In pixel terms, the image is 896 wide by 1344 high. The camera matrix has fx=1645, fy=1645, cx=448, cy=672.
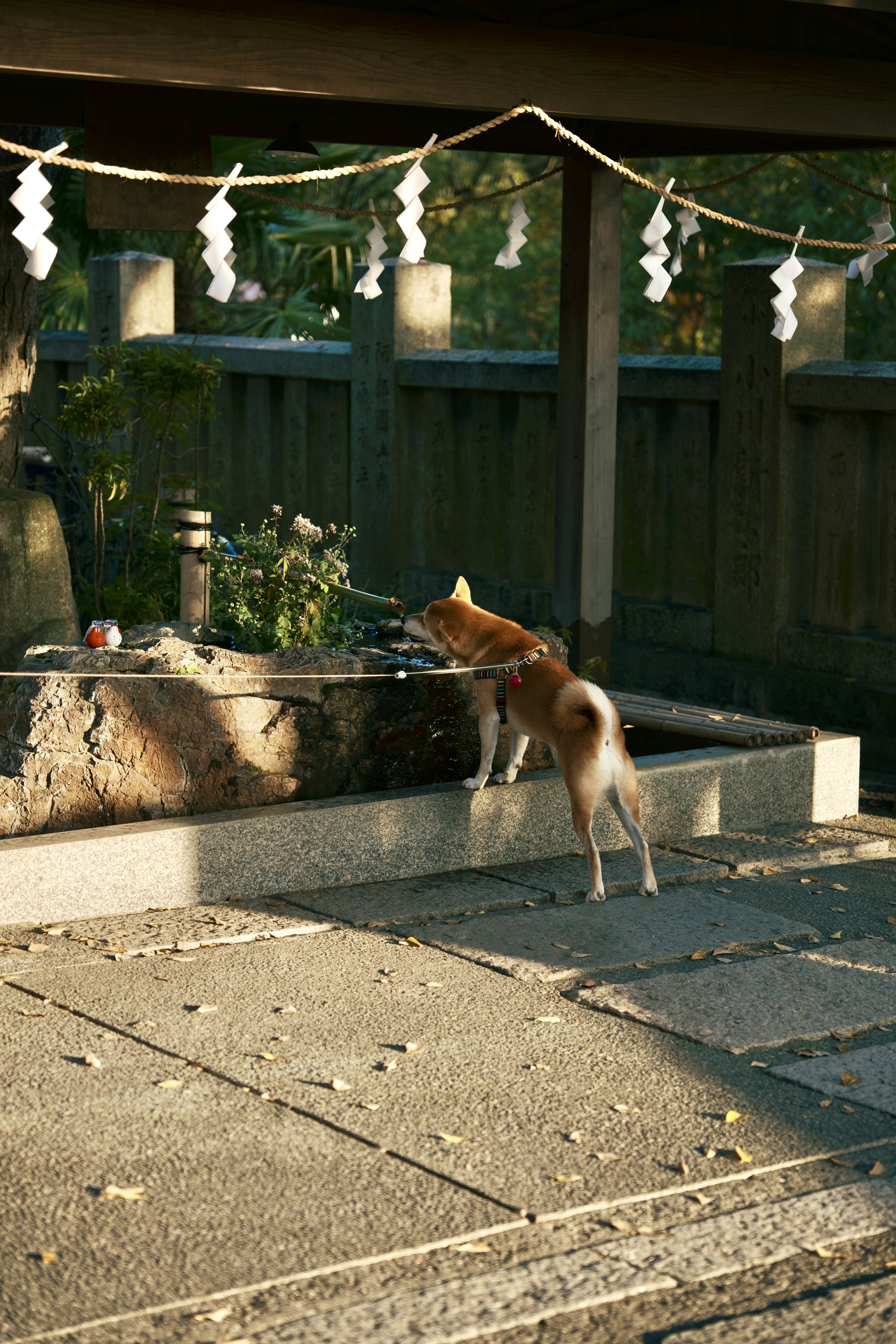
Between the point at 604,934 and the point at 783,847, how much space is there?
1.55 metres

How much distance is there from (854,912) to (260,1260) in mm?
3397

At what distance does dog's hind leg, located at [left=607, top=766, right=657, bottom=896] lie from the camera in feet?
20.2

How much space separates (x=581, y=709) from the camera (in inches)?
241

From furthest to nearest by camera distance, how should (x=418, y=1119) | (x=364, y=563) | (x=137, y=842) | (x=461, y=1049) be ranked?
(x=364, y=563) → (x=137, y=842) → (x=461, y=1049) → (x=418, y=1119)

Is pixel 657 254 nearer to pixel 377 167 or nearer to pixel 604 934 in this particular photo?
pixel 377 167

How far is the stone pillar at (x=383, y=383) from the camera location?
11461 millimetres

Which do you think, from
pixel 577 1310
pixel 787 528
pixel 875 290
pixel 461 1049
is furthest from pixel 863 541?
pixel 875 290

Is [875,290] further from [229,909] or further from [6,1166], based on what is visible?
[6,1166]

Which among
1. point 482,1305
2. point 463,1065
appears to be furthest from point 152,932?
point 482,1305

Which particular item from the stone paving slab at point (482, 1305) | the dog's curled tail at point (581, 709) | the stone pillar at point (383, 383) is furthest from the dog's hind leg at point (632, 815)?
the stone pillar at point (383, 383)

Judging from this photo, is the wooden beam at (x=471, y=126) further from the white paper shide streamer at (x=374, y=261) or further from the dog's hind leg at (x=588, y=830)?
the dog's hind leg at (x=588, y=830)

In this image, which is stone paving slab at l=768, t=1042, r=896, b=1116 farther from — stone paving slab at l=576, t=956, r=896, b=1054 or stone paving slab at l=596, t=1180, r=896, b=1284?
stone paving slab at l=596, t=1180, r=896, b=1284

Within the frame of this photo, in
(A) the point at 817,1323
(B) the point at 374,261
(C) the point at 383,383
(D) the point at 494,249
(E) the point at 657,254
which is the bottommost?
(A) the point at 817,1323

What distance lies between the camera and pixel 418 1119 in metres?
4.30
